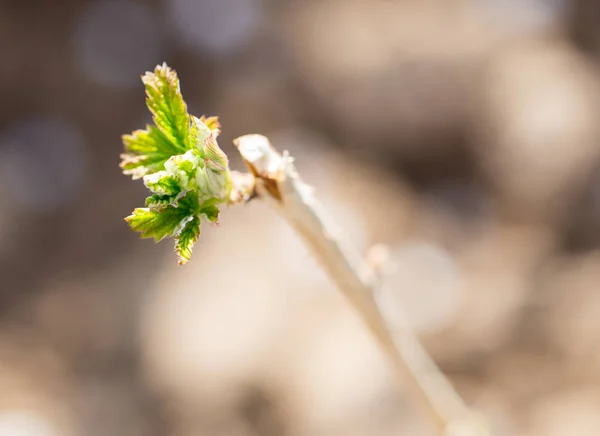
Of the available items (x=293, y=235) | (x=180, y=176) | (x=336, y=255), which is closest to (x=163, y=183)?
(x=180, y=176)

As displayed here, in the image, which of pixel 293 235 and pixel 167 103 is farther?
pixel 293 235

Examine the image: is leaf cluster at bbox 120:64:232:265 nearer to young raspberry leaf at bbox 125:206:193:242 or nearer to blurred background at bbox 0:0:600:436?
young raspberry leaf at bbox 125:206:193:242

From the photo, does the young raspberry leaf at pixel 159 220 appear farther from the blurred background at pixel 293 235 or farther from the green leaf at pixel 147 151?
A: the blurred background at pixel 293 235

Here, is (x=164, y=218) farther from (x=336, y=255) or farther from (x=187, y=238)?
(x=336, y=255)

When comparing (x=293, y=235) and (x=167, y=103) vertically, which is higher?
(x=293, y=235)

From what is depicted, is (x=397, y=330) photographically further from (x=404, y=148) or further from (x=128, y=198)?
(x=128, y=198)

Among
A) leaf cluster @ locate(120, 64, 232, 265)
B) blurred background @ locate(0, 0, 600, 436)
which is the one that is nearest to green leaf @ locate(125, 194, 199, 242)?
leaf cluster @ locate(120, 64, 232, 265)
